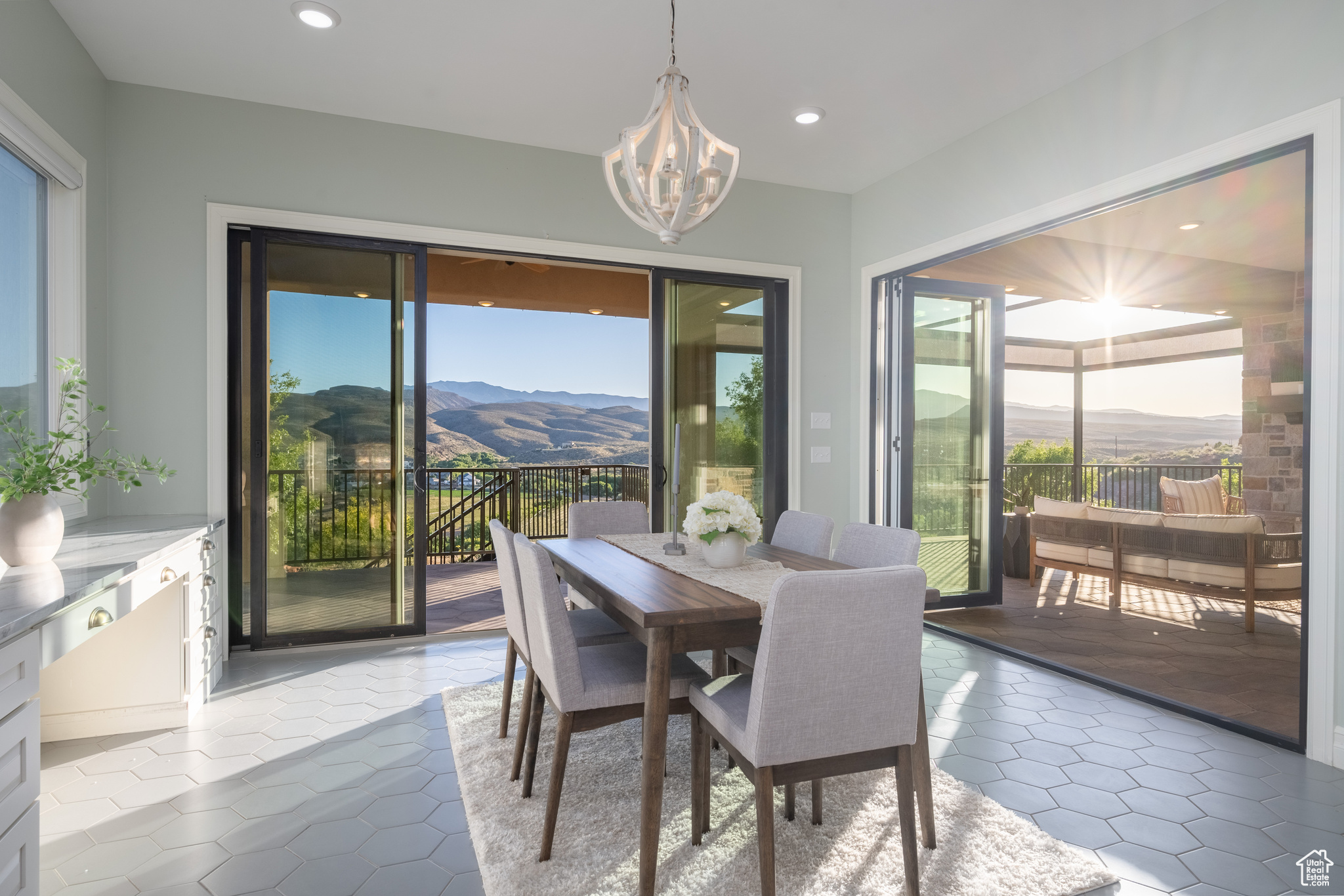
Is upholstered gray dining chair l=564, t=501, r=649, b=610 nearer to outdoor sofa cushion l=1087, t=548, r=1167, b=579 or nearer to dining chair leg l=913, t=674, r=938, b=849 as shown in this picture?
dining chair leg l=913, t=674, r=938, b=849

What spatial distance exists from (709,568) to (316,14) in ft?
9.33

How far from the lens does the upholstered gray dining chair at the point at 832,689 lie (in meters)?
1.59

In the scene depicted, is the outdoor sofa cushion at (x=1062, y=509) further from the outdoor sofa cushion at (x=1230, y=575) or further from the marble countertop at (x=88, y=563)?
the marble countertop at (x=88, y=563)

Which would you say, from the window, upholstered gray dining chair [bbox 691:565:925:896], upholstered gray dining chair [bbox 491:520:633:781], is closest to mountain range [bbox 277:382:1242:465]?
the window

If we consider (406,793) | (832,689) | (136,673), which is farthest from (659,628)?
(136,673)

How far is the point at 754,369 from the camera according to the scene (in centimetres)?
496

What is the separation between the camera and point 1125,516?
5.19 metres

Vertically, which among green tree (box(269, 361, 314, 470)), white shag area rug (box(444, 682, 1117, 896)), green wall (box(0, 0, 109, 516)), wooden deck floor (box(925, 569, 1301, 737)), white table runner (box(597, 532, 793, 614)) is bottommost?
wooden deck floor (box(925, 569, 1301, 737))

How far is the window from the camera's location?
9.02 ft

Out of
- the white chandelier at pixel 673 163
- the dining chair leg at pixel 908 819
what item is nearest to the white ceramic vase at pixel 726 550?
the dining chair leg at pixel 908 819

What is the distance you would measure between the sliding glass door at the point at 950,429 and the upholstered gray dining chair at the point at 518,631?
9.32ft

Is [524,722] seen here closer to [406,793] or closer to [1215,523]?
[406,793]

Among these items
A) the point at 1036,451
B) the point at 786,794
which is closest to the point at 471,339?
the point at 1036,451

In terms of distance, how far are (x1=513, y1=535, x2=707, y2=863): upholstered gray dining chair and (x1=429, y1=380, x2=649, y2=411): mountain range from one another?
317 inches
